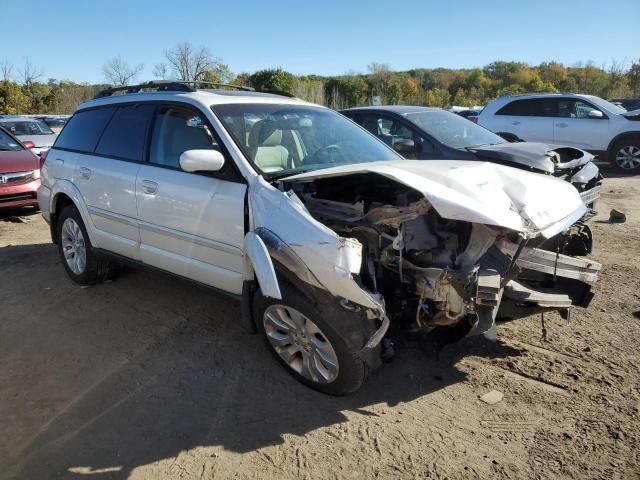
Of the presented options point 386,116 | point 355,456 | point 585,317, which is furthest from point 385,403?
point 386,116

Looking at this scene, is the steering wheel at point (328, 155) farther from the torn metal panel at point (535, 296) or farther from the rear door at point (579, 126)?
the rear door at point (579, 126)

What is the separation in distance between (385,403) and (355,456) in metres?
0.51

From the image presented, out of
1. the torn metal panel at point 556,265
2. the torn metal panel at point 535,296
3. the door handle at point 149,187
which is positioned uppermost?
the door handle at point 149,187

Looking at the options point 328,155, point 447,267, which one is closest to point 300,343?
point 447,267

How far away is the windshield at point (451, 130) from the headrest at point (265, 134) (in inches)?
132

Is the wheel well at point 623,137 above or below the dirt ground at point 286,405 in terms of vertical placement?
above

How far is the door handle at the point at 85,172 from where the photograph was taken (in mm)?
4593

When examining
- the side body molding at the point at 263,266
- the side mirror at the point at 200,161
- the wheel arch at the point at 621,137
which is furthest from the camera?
the wheel arch at the point at 621,137

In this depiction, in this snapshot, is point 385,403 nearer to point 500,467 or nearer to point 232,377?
point 500,467

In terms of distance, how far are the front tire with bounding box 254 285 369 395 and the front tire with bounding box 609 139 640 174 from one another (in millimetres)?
11160

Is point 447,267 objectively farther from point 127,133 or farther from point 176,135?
point 127,133

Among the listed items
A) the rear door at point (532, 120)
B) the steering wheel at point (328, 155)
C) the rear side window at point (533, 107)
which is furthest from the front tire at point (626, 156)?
the steering wheel at point (328, 155)

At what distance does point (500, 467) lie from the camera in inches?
98.1

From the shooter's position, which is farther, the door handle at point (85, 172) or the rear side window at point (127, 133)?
the door handle at point (85, 172)
